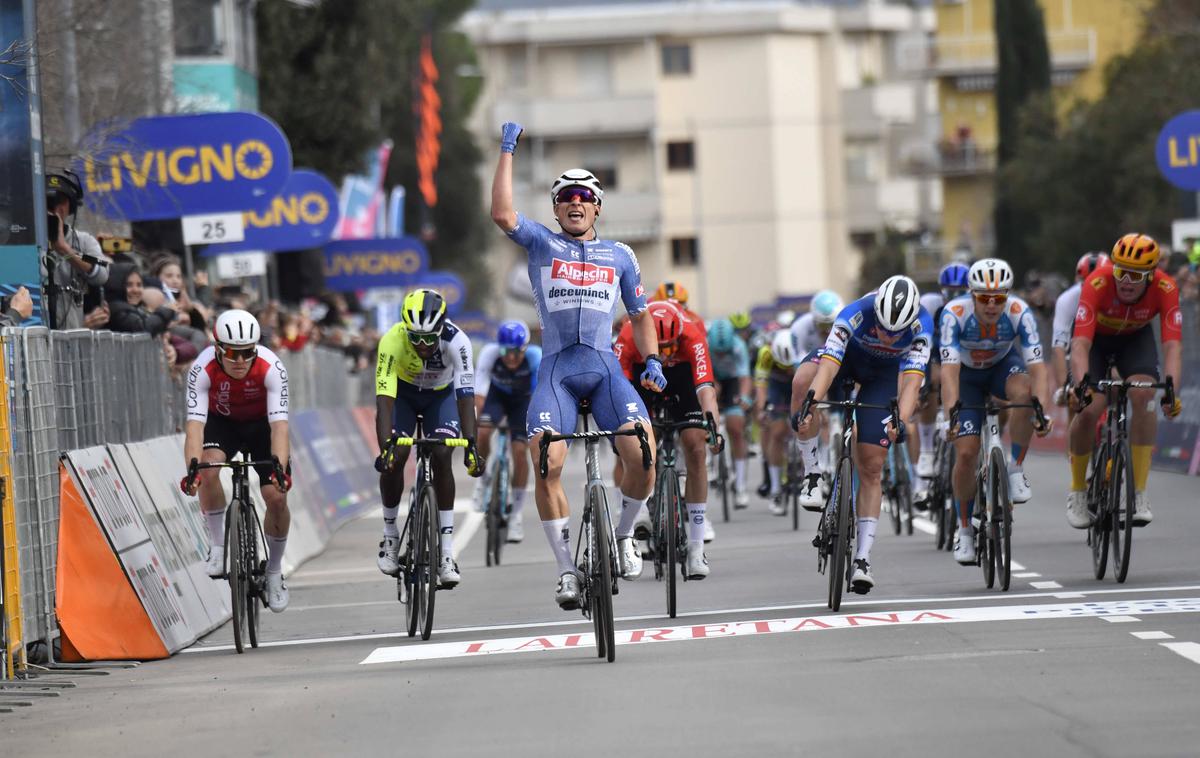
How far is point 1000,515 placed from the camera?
14.3 metres

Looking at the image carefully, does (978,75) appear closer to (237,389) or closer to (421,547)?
(237,389)

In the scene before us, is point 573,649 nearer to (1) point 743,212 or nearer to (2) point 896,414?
(2) point 896,414

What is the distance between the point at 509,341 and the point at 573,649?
728cm

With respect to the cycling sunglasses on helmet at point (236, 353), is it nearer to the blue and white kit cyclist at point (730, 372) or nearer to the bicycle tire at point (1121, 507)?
the bicycle tire at point (1121, 507)

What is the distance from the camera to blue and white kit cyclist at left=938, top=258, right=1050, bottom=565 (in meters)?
15.0

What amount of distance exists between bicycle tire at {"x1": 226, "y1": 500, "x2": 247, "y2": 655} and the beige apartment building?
75.9m

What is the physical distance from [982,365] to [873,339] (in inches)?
71.7

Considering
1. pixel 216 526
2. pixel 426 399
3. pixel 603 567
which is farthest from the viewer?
pixel 426 399

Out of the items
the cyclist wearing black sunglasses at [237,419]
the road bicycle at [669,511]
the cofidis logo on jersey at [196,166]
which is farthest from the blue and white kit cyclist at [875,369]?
the cofidis logo on jersey at [196,166]

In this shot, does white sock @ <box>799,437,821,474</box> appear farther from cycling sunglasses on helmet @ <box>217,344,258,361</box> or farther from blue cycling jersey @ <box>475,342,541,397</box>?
blue cycling jersey @ <box>475,342,541,397</box>

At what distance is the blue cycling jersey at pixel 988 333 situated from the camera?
49.9 feet

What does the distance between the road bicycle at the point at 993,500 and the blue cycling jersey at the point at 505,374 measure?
18.1 feet

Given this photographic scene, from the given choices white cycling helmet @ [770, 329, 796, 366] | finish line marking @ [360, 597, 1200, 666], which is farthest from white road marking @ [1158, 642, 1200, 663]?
white cycling helmet @ [770, 329, 796, 366]

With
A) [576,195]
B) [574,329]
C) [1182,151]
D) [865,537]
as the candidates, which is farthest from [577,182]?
[1182,151]
